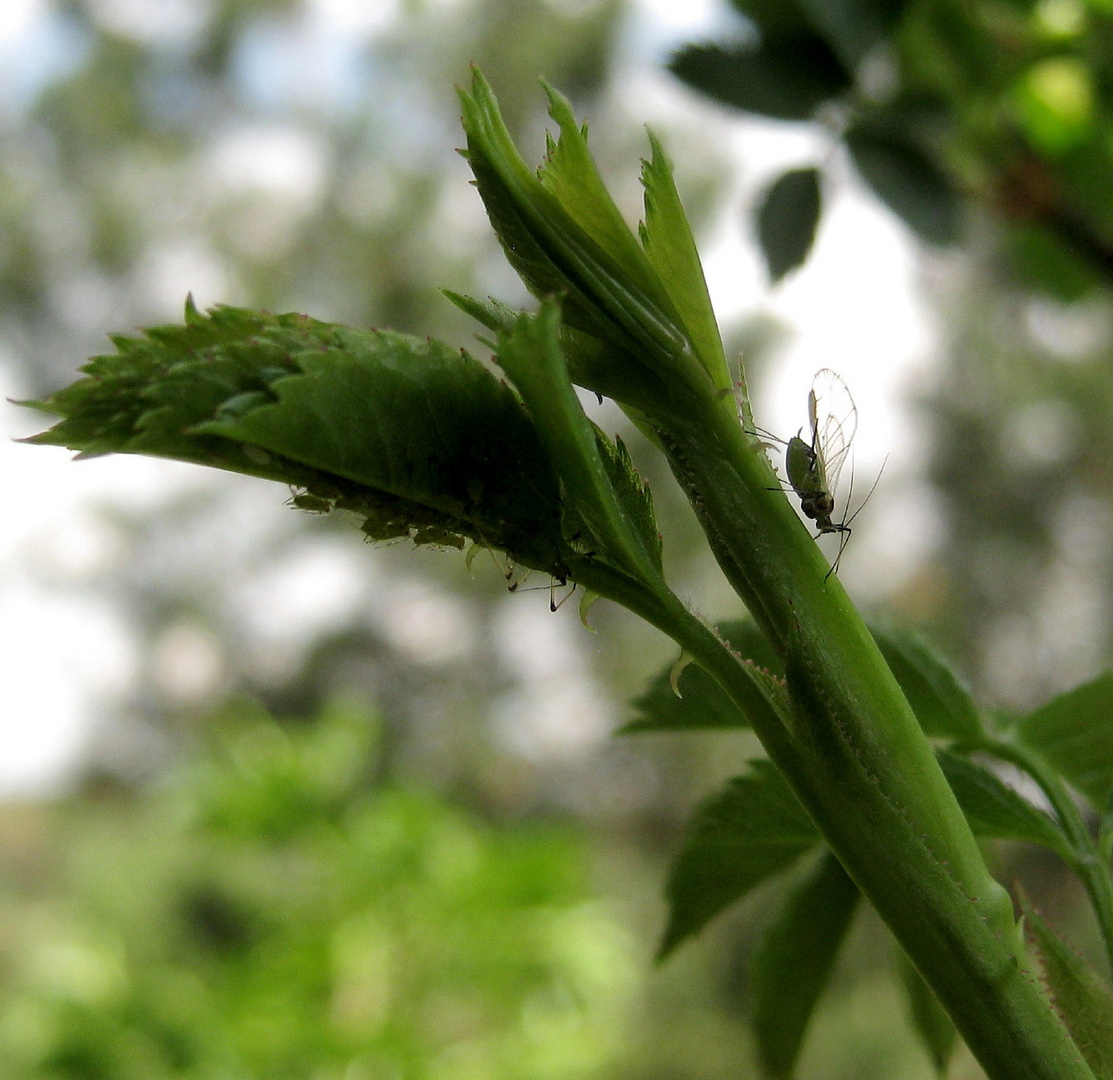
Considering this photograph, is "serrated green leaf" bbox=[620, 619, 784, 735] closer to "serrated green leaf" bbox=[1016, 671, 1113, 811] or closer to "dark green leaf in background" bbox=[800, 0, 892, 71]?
"serrated green leaf" bbox=[1016, 671, 1113, 811]

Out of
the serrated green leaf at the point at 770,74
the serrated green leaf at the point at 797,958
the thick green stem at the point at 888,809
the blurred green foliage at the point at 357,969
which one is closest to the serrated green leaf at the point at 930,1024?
Answer: the serrated green leaf at the point at 797,958

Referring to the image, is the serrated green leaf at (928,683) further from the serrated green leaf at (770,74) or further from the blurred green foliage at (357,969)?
the blurred green foliage at (357,969)

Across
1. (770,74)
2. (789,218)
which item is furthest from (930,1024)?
(770,74)

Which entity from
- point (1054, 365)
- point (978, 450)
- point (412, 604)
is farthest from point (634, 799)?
point (1054, 365)

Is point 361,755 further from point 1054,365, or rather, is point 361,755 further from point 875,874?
point 1054,365

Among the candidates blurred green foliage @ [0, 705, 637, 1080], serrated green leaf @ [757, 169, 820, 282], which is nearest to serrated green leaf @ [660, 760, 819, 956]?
serrated green leaf @ [757, 169, 820, 282]
